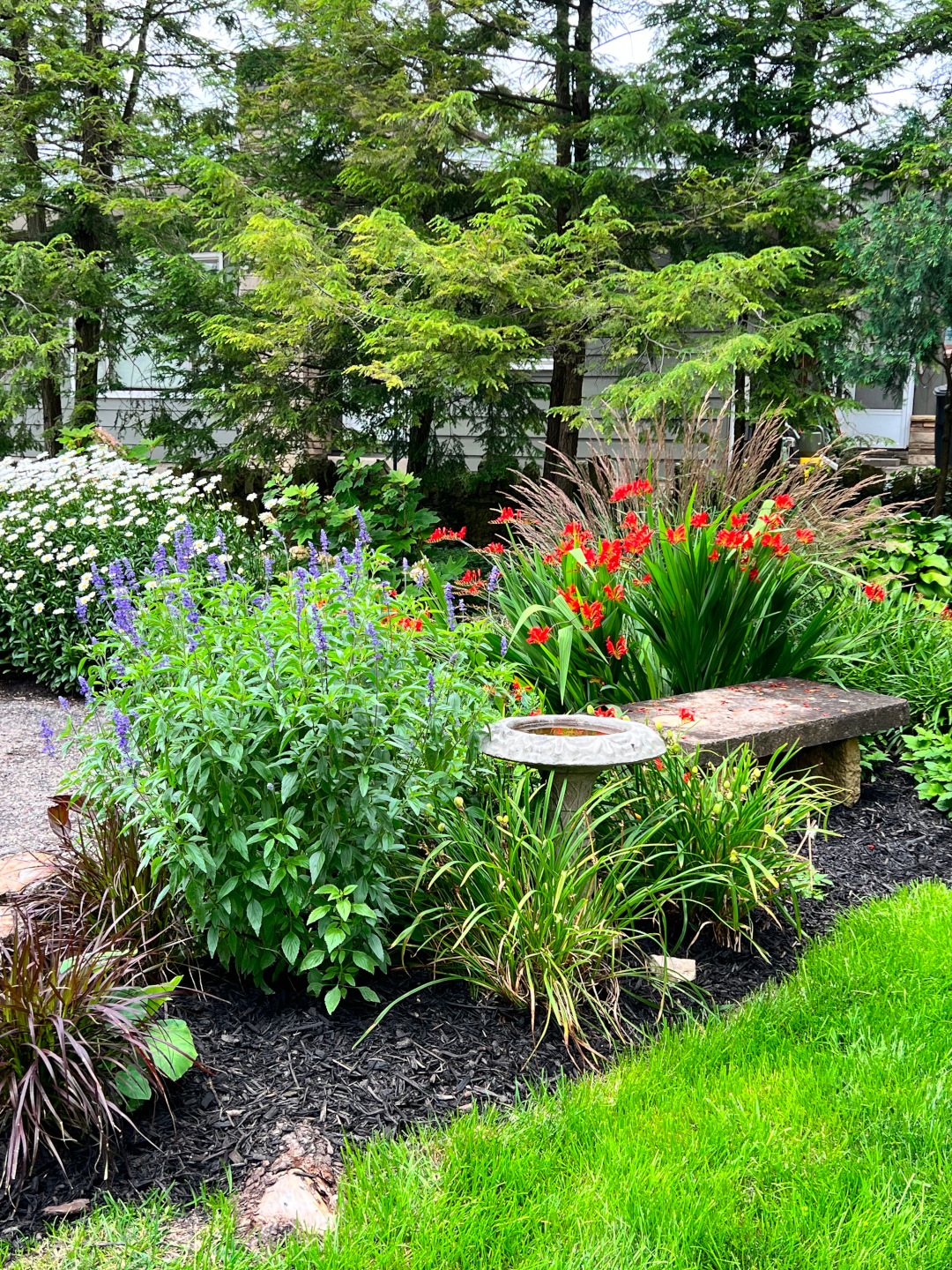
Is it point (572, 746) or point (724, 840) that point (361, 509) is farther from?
point (572, 746)

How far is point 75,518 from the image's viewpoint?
23.3ft

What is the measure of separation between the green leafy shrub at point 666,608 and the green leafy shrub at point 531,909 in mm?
1161

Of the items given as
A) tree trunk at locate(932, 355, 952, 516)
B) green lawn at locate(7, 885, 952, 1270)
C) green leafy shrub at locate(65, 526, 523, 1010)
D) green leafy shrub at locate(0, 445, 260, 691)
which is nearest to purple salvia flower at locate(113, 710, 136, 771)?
green leafy shrub at locate(65, 526, 523, 1010)

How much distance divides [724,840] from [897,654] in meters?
2.45

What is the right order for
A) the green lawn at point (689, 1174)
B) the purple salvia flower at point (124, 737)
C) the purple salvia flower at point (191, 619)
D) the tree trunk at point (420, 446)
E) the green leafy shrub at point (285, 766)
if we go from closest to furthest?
1. the green lawn at point (689, 1174)
2. the green leafy shrub at point (285, 766)
3. the purple salvia flower at point (124, 737)
4. the purple salvia flower at point (191, 619)
5. the tree trunk at point (420, 446)

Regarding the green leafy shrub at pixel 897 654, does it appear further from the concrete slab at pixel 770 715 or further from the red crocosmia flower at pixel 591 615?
the red crocosmia flower at pixel 591 615

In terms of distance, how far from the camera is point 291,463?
9516mm

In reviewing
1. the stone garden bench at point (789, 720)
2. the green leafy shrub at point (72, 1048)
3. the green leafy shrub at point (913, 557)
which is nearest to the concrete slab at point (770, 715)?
the stone garden bench at point (789, 720)

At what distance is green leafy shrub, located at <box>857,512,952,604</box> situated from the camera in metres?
5.99

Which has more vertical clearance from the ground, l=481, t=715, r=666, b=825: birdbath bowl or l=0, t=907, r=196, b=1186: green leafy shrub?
l=481, t=715, r=666, b=825: birdbath bowl

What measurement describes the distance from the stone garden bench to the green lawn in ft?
4.07

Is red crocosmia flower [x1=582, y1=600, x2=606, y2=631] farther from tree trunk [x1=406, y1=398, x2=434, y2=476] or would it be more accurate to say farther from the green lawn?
tree trunk [x1=406, y1=398, x2=434, y2=476]

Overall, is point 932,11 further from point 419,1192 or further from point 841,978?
point 419,1192

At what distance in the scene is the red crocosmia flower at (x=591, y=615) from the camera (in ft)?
13.6
